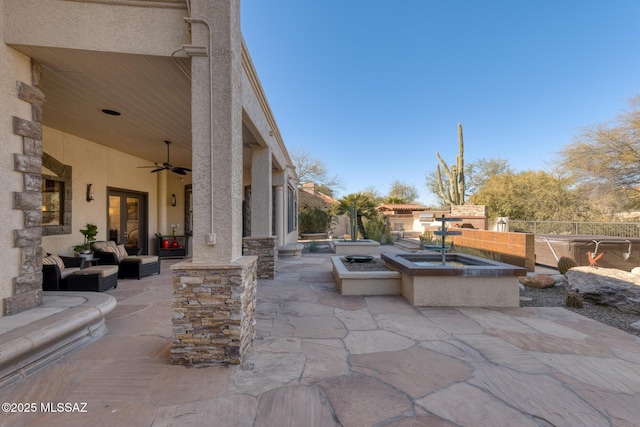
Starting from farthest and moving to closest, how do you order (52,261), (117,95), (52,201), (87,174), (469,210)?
(469,210)
(87,174)
(52,201)
(52,261)
(117,95)

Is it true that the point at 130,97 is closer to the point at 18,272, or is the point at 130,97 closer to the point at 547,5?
the point at 18,272

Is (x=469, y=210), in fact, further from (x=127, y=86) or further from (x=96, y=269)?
(x=96, y=269)

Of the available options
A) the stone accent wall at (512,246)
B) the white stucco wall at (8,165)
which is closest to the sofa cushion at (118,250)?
the white stucco wall at (8,165)

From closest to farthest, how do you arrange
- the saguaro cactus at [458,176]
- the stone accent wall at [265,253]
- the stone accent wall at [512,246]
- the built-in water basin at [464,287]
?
the built-in water basin at [464,287] → the stone accent wall at [265,253] → the stone accent wall at [512,246] → the saguaro cactus at [458,176]

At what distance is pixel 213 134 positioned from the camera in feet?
7.85

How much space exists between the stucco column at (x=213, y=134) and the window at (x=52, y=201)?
5071 millimetres

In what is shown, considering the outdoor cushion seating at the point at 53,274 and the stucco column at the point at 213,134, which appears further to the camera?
the outdoor cushion seating at the point at 53,274

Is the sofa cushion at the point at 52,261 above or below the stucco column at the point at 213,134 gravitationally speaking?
below

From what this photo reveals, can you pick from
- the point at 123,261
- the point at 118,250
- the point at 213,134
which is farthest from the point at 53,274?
the point at 213,134

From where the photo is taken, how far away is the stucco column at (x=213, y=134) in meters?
2.37

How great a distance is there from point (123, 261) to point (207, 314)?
4.58 metres

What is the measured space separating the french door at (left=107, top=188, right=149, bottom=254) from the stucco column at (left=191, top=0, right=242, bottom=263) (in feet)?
20.3

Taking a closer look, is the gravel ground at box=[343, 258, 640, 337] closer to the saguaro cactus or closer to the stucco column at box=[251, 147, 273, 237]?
the stucco column at box=[251, 147, 273, 237]

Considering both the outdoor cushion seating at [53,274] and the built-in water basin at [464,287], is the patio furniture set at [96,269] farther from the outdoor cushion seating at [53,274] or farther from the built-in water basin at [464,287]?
the built-in water basin at [464,287]
